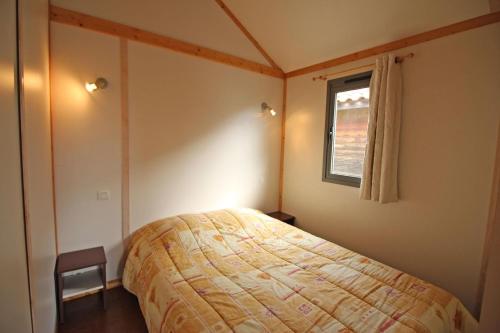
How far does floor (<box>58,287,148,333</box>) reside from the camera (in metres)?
1.93

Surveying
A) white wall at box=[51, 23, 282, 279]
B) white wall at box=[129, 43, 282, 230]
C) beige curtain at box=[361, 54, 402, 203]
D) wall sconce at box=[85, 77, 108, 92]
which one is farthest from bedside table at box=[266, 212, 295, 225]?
wall sconce at box=[85, 77, 108, 92]

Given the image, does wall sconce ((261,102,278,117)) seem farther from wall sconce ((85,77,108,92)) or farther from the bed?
wall sconce ((85,77,108,92))

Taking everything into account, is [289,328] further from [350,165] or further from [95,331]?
[350,165]

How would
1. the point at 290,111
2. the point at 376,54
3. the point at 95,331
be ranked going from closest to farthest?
the point at 95,331 → the point at 376,54 → the point at 290,111

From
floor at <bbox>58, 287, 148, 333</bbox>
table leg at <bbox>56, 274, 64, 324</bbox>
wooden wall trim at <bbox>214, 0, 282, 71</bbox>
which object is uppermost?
wooden wall trim at <bbox>214, 0, 282, 71</bbox>

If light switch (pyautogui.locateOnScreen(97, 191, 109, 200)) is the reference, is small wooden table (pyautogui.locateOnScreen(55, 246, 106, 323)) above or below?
below

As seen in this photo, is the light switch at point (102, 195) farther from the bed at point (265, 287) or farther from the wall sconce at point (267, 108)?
the wall sconce at point (267, 108)

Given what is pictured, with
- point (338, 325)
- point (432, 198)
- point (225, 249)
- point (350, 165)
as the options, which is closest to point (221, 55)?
point (350, 165)

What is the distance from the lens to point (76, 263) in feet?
6.60

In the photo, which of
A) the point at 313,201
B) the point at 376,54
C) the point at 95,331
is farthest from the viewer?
the point at 313,201

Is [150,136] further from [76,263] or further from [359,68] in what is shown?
[359,68]

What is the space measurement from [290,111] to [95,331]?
10.4 ft

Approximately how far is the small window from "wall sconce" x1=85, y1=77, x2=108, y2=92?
2.42 meters

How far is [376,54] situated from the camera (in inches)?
99.5
